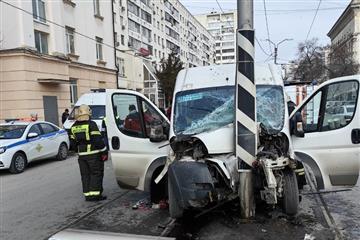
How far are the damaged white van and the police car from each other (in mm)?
6098

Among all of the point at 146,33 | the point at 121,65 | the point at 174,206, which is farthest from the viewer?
the point at 146,33

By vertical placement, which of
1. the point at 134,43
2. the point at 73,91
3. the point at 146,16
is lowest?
the point at 73,91

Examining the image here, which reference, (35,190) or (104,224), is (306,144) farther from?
(35,190)

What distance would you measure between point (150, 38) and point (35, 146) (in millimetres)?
54399

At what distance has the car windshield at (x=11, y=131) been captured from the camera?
1250cm

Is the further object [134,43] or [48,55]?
[134,43]

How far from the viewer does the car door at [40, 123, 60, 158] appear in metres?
13.5

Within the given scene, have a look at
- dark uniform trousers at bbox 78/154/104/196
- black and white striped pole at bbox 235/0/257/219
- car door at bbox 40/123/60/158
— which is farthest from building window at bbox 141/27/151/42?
black and white striped pole at bbox 235/0/257/219

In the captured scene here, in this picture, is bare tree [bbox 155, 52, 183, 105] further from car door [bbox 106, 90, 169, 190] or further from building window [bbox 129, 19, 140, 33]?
car door [bbox 106, 90, 169, 190]

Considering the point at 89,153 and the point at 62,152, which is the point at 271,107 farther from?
the point at 62,152

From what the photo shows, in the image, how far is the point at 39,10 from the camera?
23078 mm

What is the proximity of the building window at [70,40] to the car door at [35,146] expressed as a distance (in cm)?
1382

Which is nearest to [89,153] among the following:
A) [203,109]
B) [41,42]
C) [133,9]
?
[203,109]

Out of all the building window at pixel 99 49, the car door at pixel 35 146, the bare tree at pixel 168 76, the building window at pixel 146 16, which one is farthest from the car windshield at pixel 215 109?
the building window at pixel 146 16
